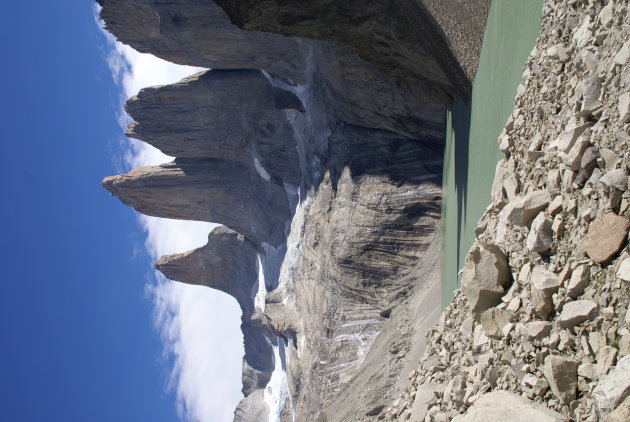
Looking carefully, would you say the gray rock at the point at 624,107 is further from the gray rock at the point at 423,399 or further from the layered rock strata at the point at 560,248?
the gray rock at the point at 423,399

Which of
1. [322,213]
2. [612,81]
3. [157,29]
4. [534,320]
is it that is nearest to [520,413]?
[534,320]

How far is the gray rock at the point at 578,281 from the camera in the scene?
366 cm

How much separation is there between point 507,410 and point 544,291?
A: 778mm

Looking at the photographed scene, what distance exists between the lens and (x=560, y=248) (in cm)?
414

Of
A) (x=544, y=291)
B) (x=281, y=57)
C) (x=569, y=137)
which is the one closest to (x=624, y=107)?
(x=569, y=137)

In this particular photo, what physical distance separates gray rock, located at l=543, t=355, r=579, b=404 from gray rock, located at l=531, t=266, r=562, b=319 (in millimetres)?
502

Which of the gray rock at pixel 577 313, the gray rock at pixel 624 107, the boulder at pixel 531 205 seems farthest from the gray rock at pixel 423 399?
the gray rock at pixel 624 107

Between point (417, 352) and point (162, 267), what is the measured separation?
2572 centimetres

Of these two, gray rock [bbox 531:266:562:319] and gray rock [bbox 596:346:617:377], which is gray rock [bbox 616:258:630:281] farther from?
gray rock [bbox 531:266:562:319]

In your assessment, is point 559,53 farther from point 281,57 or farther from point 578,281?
point 281,57

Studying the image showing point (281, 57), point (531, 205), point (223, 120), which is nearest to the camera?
point (531, 205)

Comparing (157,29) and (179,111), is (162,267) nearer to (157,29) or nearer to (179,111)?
(179,111)

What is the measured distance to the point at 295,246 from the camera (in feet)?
80.7

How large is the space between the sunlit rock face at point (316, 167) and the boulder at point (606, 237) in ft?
24.7
